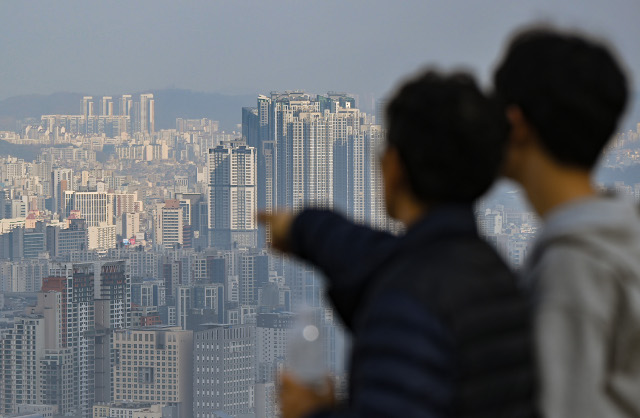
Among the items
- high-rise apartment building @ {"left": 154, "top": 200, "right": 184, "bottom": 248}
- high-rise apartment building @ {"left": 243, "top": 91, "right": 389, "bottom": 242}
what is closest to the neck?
high-rise apartment building @ {"left": 243, "top": 91, "right": 389, "bottom": 242}

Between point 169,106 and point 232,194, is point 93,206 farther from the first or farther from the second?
point 169,106

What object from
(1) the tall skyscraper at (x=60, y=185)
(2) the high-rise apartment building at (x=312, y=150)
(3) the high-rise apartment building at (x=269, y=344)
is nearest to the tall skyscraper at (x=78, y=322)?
(3) the high-rise apartment building at (x=269, y=344)

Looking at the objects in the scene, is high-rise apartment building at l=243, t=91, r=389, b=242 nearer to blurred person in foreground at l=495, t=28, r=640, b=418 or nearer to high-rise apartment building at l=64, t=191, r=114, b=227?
high-rise apartment building at l=64, t=191, r=114, b=227

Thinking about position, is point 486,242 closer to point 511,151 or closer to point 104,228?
point 511,151

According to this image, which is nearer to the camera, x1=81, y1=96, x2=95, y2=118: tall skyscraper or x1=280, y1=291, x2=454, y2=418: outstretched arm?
x1=280, y1=291, x2=454, y2=418: outstretched arm

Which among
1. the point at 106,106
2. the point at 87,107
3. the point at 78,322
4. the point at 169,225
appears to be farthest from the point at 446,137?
the point at 87,107

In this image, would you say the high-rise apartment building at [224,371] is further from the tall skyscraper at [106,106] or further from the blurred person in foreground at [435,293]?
the blurred person in foreground at [435,293]
